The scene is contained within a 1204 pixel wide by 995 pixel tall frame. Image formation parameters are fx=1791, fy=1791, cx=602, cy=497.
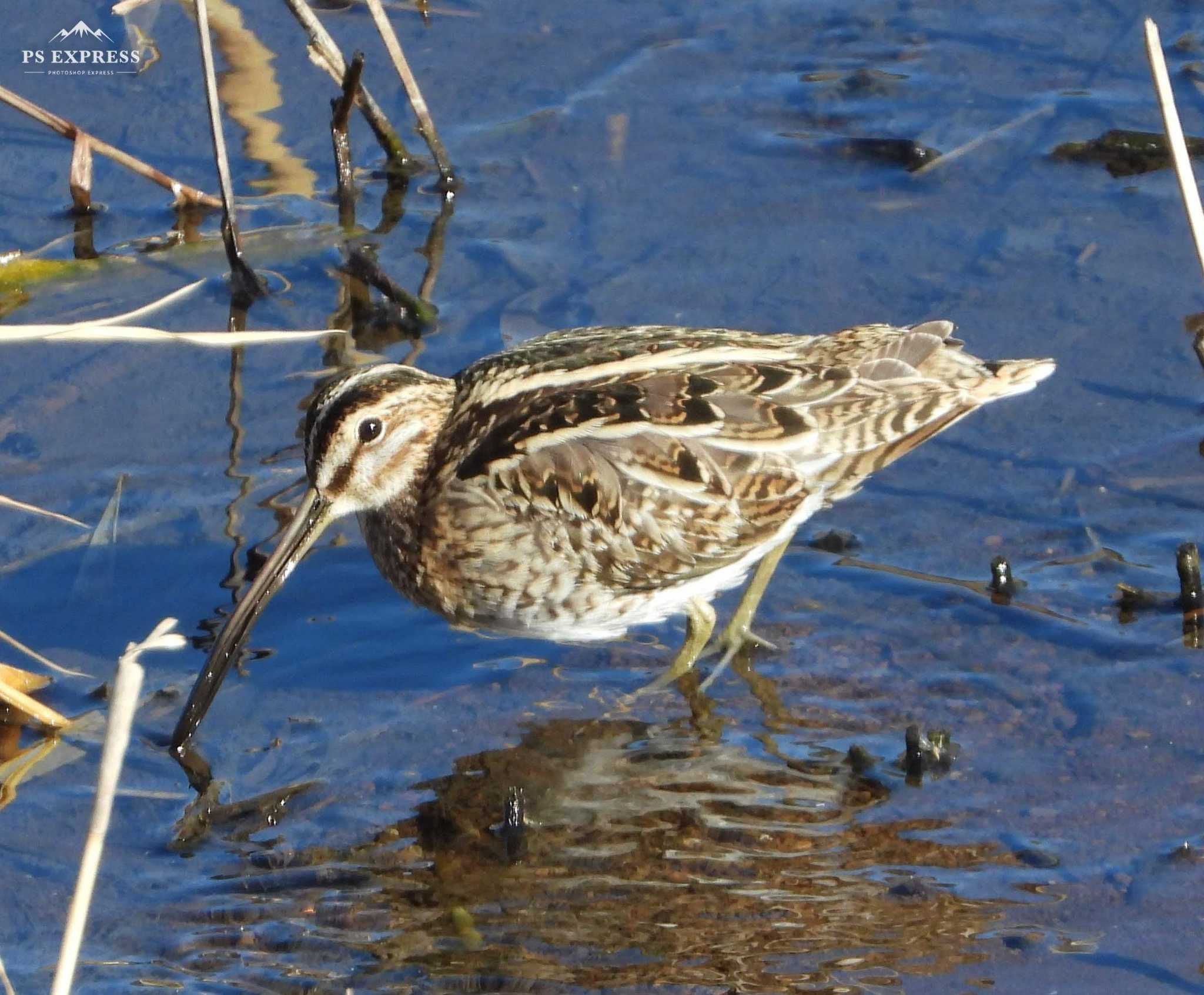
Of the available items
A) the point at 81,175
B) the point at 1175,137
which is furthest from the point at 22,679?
the point at 1175,137

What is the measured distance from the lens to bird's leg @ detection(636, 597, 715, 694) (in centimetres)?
560

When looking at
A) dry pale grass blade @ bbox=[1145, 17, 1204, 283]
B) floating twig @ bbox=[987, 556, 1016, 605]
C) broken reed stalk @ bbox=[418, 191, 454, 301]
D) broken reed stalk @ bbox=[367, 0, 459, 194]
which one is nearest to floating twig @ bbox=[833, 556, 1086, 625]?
floating twig @ bbox=[987, 556, 1016, 605]

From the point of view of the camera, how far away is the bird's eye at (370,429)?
5434 millimetres

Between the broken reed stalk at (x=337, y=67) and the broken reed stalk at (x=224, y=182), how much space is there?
428 millimetres

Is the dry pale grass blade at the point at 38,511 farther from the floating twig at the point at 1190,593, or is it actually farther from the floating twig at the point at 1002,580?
the floating twig at the point at 1190,593

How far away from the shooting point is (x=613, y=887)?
4711mm

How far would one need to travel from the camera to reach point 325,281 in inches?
276

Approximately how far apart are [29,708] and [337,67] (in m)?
3.12

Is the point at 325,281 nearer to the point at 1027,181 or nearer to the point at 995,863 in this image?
the point at 1027,181

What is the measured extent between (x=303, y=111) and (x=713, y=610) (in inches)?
129

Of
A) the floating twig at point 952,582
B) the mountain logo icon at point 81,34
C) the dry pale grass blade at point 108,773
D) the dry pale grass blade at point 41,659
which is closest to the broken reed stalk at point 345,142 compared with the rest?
the mountain logo icon at point 81,34

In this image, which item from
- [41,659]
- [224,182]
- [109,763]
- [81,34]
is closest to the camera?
[109,763]

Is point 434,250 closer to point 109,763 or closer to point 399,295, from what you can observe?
point 399,295

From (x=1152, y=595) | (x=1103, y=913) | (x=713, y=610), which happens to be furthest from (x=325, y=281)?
(x=1103, y=913)
